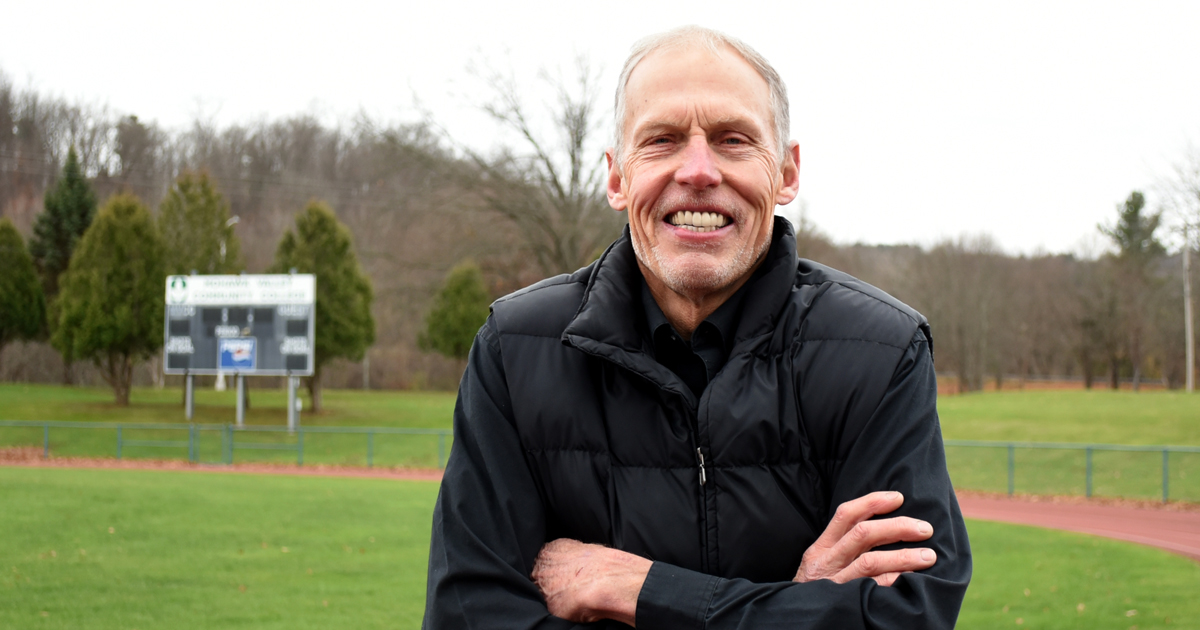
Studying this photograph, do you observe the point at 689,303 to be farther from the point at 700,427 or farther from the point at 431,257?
the point at 431,257

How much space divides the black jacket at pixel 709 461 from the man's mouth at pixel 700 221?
0.55ft

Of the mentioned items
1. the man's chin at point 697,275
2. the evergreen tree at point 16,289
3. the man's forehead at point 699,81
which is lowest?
the man's chin at point 697,275

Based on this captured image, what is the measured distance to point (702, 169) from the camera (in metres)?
2.17

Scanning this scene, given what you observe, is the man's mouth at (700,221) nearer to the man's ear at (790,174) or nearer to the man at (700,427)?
the man at (700,427)

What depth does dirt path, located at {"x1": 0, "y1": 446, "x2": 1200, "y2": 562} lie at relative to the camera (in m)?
17.4

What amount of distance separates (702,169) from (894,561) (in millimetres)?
949

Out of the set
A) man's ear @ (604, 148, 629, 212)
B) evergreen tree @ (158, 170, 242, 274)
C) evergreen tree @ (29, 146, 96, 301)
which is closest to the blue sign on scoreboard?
evergreen tree @ (158, 170, 242, 274)

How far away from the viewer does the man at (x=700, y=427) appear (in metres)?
2.03

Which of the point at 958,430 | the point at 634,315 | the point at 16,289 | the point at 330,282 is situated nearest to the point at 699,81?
the point at 634,315

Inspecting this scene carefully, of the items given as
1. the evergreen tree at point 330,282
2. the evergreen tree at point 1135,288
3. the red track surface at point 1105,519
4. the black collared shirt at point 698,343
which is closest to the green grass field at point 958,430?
the red track surface at point 1105,519

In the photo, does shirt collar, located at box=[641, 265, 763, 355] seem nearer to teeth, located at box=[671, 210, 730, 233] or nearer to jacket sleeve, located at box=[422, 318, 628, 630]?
teeth, located at box=[671, 210, 730, 233]

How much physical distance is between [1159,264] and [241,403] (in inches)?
2186

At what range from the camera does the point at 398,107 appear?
3120 centimetres

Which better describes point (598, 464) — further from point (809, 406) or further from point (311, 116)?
point (311, 116)
